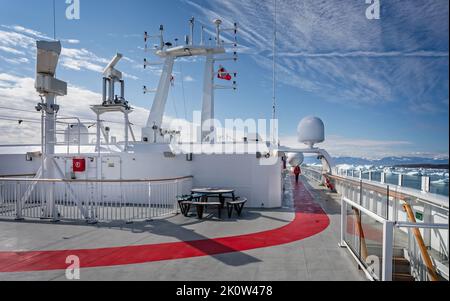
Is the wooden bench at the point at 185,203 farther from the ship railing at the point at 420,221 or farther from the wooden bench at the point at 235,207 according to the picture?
the ship railing at the point at 420,221

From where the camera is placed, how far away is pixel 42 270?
469 centimetres

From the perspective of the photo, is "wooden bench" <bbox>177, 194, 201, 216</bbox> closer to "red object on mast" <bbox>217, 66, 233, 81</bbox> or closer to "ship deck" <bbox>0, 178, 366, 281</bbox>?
"ship deck" <bbox>0, 178, 366, 281</bbox>

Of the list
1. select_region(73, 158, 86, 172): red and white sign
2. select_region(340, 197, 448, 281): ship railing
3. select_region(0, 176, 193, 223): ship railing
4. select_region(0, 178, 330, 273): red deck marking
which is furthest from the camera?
select_region(73, 158, 86, 172): red and white sign

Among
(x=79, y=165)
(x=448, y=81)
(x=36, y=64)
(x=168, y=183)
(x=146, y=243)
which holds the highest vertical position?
(x=36, y=64)

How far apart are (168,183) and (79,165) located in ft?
9.88

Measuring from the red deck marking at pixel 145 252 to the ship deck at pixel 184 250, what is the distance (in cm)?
1

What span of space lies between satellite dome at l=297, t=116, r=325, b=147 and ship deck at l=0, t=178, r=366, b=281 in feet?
32.7

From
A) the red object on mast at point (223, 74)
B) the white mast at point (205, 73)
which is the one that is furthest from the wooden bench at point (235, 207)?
the red object on mast at point (223, 74)

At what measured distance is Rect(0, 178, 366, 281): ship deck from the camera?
177 inches

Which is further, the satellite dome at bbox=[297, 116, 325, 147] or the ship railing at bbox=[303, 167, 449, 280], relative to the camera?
the satellite dome at bbox=[297, 116, 325, 147]

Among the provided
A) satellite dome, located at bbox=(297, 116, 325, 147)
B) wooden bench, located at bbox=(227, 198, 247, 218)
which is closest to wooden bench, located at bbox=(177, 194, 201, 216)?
wooden bench, located at bbox=(227, 198, 247, 218)

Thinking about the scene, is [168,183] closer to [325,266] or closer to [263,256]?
[263,256]

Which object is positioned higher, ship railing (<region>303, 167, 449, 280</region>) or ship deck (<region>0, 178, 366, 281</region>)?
ship railing (<region>303, 167, 449, 280</region>)
